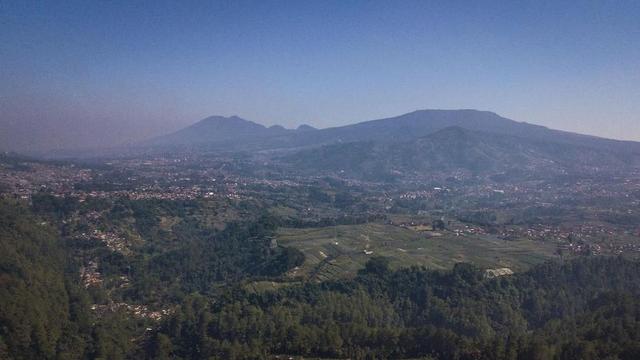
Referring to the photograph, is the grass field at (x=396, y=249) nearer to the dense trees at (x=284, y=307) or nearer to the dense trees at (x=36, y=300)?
the dense trees at (x=284, y=307)

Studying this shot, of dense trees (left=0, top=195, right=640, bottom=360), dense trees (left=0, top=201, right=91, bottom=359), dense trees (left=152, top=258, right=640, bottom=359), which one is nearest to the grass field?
dense trees (left=0, top=195, right=640, bottom=360)

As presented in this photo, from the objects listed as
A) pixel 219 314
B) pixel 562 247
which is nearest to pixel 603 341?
pixel 219 314

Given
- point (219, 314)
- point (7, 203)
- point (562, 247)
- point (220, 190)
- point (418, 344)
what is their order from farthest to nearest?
point (220, 190)
point (562, 247)
point (7, 203)
point (219, 314)
point (418, 344)

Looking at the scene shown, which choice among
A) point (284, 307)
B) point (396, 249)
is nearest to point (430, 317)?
point (284, 307)

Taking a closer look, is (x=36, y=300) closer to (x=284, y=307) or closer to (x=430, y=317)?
(x=284, y=307)

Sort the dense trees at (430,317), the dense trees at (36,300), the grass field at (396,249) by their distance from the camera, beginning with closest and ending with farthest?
the dense trees at (430,317) < the dense trees at (36,300) < the grass field at (396,249)

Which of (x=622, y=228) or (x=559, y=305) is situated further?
(x=622, y=228)

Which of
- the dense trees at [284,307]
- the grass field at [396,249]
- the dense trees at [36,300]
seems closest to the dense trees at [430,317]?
the dense trees at [284,307]

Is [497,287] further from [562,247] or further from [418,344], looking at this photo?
[562,247]

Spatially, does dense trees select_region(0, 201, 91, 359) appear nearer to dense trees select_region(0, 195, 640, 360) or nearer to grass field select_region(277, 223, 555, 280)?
dense trees select_region(0, 195, 640, 360)
